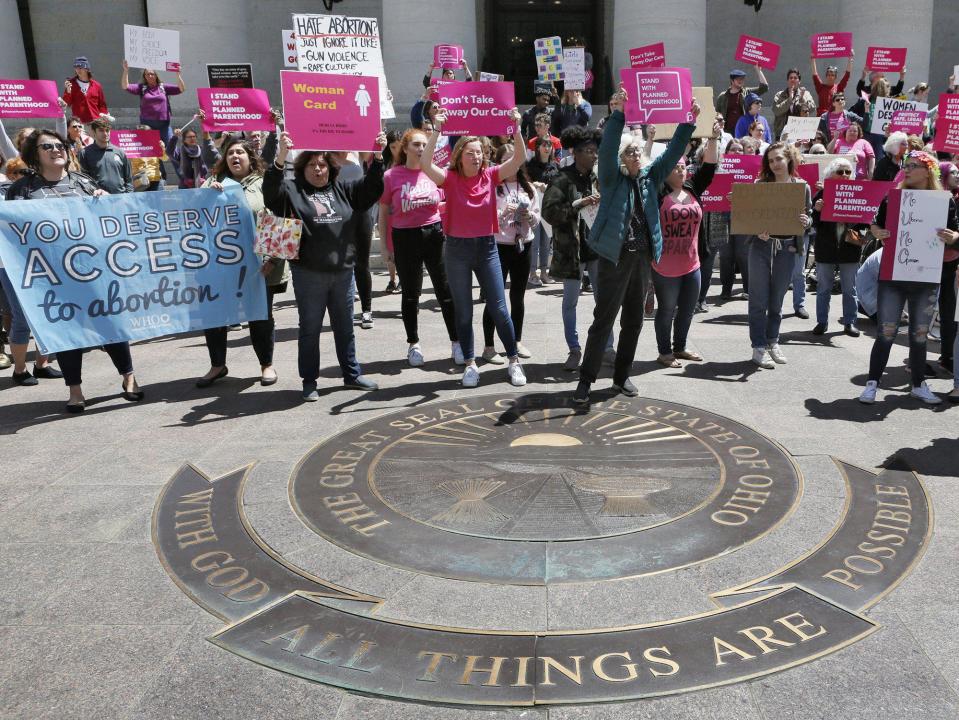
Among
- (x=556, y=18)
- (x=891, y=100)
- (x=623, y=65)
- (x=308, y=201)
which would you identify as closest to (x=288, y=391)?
(x=308, y=201)

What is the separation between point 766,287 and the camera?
6.93m

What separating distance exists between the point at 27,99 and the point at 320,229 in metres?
6.13

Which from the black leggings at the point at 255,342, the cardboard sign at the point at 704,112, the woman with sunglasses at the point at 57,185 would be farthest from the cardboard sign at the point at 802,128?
the woman with sunglasses at the point at 57,185

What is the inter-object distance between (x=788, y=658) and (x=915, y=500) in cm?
174

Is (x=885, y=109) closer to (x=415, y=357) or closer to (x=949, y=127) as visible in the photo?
(x=949, y=127)

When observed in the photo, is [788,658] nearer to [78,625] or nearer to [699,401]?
[78,625]

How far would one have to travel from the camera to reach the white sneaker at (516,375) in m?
6.29

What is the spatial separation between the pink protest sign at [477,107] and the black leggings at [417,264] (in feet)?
3.38

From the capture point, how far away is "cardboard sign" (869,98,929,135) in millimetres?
10847

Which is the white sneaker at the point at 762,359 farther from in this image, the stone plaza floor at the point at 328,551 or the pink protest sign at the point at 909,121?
the pink protest sign at the point at 909,121

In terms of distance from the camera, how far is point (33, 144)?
5941mm

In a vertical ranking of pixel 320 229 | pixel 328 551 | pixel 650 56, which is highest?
pixel 650 56

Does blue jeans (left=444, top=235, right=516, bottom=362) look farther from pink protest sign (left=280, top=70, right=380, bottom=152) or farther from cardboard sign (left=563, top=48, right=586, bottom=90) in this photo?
cardboard sign (left=563, top=48, right=586, bottom=90)

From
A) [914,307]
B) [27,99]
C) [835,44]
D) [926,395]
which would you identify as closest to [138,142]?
[27,99]
